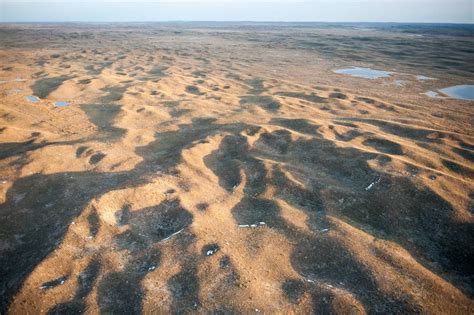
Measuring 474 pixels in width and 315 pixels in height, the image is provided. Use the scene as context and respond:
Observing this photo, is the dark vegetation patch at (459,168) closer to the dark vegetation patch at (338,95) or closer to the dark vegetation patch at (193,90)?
the dark vegetation patch at (338,95)

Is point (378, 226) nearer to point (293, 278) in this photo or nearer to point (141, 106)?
point (293, 278)

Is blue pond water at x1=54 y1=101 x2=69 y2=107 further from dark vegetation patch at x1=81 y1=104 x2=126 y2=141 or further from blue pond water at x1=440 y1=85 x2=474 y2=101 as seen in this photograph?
blue pond water at x1=440 y1=85 x2=474 y2=101

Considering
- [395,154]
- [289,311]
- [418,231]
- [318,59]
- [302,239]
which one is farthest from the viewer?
[318,59]

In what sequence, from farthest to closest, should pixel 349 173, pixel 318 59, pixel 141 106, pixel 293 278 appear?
pixel 318 59 < pixel 141 106 < pixel 349 173 < pixel 293 278

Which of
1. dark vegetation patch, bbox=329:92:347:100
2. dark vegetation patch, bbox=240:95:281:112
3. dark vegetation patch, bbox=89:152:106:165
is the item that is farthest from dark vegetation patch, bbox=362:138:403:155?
dark vegetation patch, bbox=89:152:106:165

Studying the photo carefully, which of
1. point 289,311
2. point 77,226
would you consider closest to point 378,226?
point 289,311

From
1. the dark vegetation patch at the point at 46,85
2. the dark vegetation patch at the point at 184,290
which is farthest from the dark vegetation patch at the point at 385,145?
the dark vegetation patch at the point at 46,85
